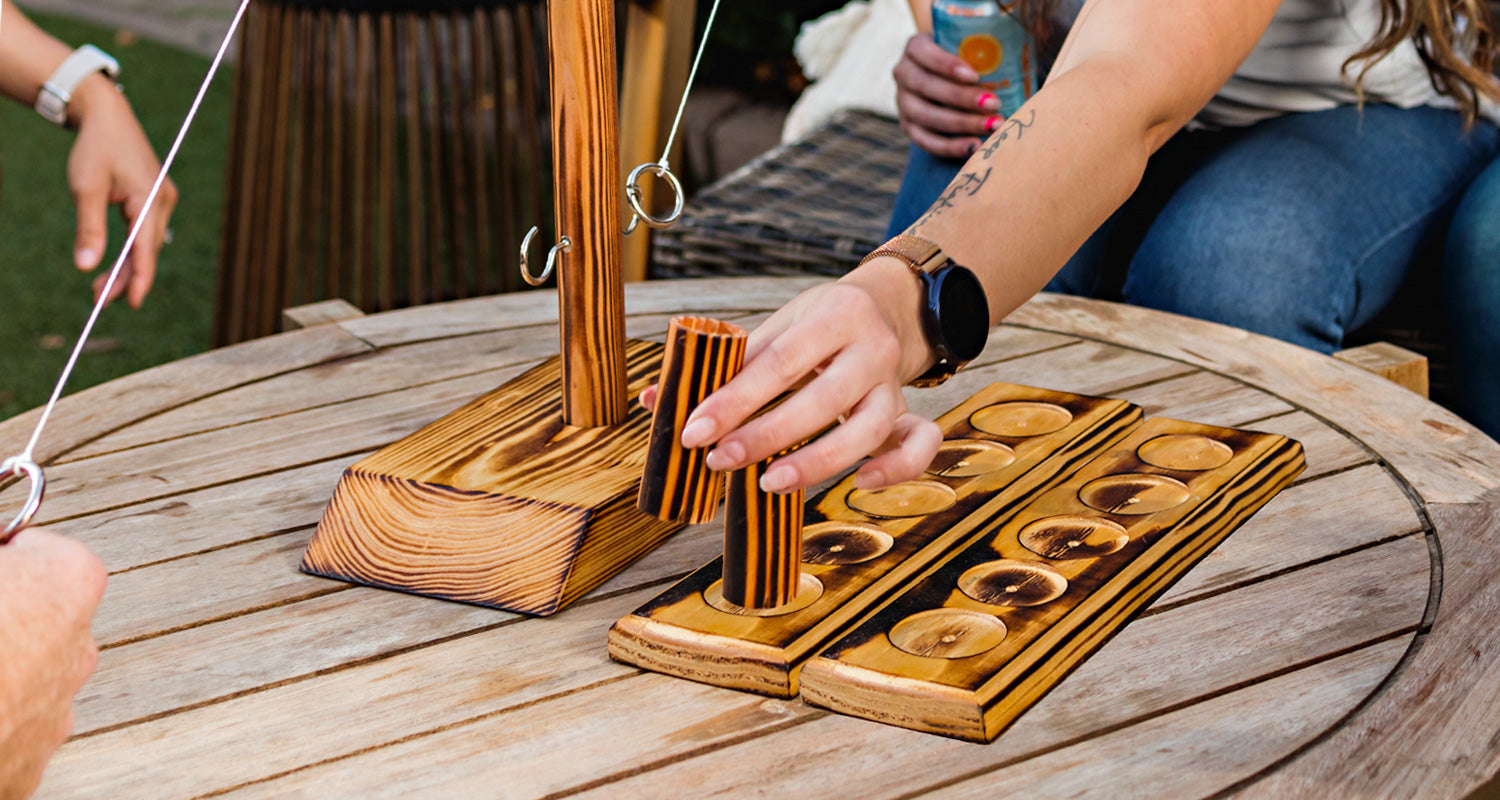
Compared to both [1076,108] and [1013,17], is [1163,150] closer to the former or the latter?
[1013,17]

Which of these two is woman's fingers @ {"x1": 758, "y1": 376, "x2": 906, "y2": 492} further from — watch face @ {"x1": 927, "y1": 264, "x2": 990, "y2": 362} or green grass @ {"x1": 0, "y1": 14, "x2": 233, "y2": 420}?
green grass @ {"x1": 0, "y1": 14, "x2": 233, "y2": 420}

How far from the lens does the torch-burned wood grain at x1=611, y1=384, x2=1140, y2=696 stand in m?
0.69

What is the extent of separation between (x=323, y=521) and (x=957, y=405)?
465mm

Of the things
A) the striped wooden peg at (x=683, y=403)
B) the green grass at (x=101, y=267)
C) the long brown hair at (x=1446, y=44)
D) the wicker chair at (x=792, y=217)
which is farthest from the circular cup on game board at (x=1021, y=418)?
the green grass at (x=101, y=267)

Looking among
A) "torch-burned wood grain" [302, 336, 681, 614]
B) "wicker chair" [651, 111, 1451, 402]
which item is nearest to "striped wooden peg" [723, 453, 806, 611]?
"torch-burned wood grain" [302, 336, 681, 614]

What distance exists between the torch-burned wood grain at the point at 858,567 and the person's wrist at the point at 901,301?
9 cm

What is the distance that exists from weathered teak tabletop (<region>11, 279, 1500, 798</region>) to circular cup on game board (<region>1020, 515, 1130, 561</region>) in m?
0.05

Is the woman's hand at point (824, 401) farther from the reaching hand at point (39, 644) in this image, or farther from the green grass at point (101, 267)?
the green grass at point (101, 267)

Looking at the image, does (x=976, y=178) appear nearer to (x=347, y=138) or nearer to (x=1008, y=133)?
(x=1008, y=133)

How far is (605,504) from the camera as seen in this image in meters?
0.81

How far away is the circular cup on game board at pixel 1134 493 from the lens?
83cm

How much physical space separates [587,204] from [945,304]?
9.4 inches

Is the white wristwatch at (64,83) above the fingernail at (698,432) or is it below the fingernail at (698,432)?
above

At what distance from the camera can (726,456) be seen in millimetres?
666
